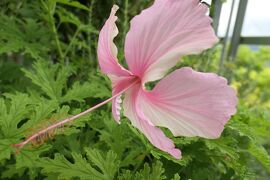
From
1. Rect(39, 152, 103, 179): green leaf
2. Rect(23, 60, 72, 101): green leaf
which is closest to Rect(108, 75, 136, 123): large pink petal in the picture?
Rect(39, 152, 103, 179): green leaf

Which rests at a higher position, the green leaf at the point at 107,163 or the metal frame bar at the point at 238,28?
the green leaf at the point at 107,163

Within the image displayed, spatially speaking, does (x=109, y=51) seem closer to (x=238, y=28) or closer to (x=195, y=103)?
(x=195, y=103)

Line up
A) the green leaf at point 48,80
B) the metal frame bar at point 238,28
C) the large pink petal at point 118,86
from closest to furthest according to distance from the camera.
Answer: the large pink petal at point 118,86, the green leaf at point 48,80, the metal frame bar at point 238,28

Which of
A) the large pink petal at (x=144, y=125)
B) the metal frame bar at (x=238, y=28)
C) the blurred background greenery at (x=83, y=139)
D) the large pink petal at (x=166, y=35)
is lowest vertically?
the metal frame bar at (x=238, y=28)

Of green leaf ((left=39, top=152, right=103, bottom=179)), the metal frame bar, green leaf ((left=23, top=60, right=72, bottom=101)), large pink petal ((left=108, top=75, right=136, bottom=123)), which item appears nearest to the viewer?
large pink petal ((left=108, top=75, right=136, bottom=123))

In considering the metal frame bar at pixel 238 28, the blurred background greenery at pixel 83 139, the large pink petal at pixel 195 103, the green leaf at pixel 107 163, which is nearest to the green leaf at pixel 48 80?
the blurred background greenery at pixel 83 139

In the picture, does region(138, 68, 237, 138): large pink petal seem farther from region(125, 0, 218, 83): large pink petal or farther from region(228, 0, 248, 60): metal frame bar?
region(228, 0, 248, 60): metal frame bar

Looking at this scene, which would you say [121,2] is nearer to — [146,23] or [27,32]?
[27,32]

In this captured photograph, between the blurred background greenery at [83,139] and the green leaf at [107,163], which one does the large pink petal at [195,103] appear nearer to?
the blurred background greenery at [83,139]

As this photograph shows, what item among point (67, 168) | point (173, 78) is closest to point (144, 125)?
point (173, 78)
